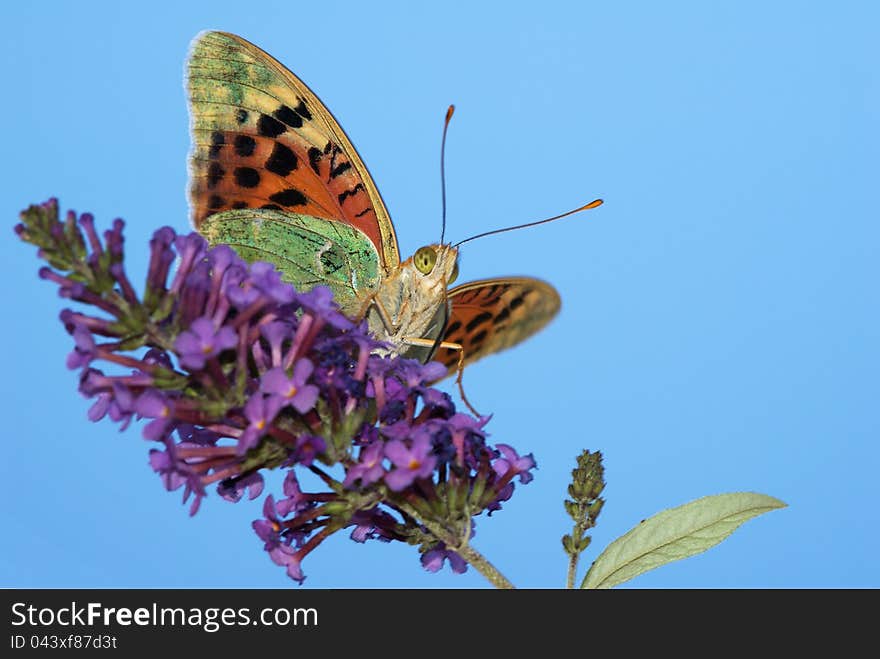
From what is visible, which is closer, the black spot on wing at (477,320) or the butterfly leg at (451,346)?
the butterfly leg at (451,346)

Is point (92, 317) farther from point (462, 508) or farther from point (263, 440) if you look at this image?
point (462, 508)

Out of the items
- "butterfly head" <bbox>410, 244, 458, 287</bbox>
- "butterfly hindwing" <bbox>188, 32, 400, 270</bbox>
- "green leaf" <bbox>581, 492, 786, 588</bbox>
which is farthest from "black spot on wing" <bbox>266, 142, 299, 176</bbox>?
"green leaf" <bbox>581, 492, 786, 588</bbox>

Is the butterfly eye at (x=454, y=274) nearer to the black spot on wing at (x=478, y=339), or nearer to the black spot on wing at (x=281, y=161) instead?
the black spot on wing at (x=478, y=339)

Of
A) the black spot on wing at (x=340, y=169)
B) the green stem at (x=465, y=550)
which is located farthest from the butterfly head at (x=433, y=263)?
the green stem at (x=465, y=550)

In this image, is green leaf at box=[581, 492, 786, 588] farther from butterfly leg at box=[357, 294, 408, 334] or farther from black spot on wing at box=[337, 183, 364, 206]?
black spot on wing at box=[337, 183, 364, 206]

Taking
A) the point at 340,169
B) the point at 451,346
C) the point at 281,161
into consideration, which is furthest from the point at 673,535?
the point at 281,161

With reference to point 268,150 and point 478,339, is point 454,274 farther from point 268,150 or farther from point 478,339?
point 268,150

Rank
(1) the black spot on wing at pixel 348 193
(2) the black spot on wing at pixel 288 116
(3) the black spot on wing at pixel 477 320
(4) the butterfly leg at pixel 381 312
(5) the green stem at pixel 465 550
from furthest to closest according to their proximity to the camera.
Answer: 1. (3) the black spot on wing at pixel 477 320
2. (1) the black spot on wing at pixel 348 193
3. (2) the black spot on wing at pixel 288 116
4. (4) the butterfly leg at pixel 381 312
5. (5) the green stem at pixel 465 550
